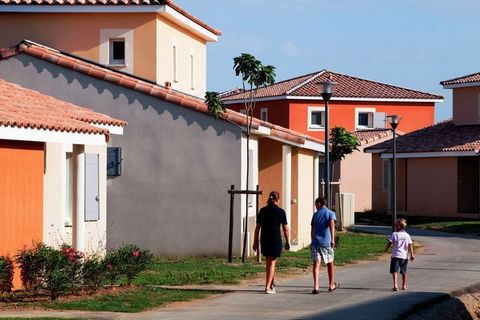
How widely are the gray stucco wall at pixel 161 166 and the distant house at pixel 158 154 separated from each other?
0.02 meters

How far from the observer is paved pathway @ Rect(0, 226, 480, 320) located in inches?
650

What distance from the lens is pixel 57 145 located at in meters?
20.8

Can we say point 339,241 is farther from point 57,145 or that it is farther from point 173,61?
point 57,145

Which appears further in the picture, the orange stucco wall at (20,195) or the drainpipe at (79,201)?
the drainpipe at (79,201)

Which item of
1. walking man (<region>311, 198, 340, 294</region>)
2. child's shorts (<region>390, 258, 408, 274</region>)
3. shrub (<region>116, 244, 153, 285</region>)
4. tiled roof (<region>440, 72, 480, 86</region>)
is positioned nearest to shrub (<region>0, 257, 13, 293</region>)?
shrub (<region>116, 244, 153, 285</region>)

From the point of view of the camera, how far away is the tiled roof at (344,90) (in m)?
62.2

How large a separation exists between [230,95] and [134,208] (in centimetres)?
4046

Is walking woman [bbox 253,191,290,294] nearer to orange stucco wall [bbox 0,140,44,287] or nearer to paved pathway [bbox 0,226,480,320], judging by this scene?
paved pathway [bbox 0,226,480,320]

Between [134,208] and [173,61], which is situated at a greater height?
[173,61]

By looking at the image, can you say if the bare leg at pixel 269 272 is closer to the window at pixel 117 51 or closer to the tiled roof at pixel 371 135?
the window at pixel 117 51

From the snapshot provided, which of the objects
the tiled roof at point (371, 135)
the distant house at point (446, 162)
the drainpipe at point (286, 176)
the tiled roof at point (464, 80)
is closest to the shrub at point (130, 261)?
the drainpipe at point (286, 176)

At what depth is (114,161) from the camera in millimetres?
27422

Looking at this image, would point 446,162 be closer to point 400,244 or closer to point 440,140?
point 440,140

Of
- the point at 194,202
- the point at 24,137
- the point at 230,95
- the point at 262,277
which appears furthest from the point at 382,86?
the point at 24,137
